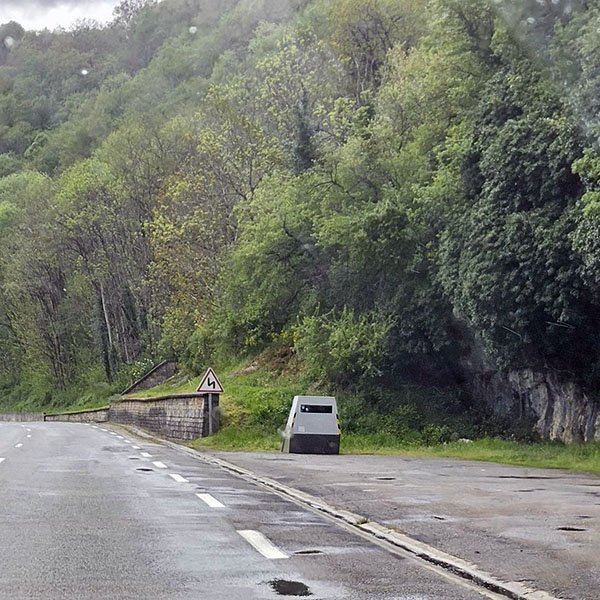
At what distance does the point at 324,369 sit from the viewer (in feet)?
114

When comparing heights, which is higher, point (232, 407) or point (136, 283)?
point (136, 283)

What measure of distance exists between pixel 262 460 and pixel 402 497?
31.5 feet

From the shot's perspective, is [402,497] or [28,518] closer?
[28,518]

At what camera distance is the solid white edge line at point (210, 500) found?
12.9 m

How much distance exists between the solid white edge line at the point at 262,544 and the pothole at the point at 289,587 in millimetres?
1105

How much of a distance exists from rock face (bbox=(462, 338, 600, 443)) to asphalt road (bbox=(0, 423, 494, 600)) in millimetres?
13878

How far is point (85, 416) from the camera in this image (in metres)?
68.1

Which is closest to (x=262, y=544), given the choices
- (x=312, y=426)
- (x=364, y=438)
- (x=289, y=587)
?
(x=289, y=587)

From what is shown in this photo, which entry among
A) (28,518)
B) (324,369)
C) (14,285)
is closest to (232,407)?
(324,369)

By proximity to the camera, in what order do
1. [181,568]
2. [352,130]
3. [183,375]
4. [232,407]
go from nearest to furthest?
1. [181,568]
2. [232,407]
3. [352,130]
4. [183,375]

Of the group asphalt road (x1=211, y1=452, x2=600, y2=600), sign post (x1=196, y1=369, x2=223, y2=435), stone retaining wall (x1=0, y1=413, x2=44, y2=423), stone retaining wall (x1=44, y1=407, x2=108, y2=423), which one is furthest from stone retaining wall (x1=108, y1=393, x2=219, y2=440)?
stone retaining wall (x1=0, y1=413, x2=44, y2=423)

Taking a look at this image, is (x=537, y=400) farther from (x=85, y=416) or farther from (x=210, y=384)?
(x=85, y=416)

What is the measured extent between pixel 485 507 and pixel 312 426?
13.8 meters

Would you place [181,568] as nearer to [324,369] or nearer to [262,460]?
[262,460]
